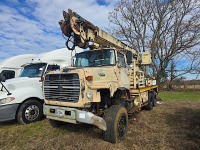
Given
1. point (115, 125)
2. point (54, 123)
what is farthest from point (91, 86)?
point (54, 123)

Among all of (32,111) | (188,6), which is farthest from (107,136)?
(188,6)

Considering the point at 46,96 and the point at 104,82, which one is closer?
the point at 104,82

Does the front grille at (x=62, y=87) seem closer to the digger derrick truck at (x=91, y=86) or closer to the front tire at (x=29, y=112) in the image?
the digger derrick truck at (x=91, y=86)

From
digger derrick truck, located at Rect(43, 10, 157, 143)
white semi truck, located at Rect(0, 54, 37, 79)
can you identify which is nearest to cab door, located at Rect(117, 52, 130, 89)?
digger derrick truck, located at Rect(43, 10, 157, 143)

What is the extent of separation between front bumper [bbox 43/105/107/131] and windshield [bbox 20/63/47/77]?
2.90 meters

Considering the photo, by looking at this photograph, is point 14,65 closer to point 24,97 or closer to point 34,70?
point 34,70

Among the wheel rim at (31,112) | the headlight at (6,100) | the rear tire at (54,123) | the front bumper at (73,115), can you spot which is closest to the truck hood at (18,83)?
the headlight at (6,100)

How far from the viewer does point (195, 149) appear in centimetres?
470

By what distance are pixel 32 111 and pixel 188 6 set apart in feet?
78.5

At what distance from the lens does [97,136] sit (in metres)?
5.67

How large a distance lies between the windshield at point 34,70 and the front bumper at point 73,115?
290 centimetres

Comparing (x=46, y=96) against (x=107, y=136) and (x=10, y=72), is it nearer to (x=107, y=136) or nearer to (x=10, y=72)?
(x=107, y=136)

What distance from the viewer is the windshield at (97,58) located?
20.4 feet

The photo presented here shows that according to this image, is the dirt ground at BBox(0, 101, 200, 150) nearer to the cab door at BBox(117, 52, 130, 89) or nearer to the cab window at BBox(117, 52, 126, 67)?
the cab door at BBox(117, 52, 130, 89)
